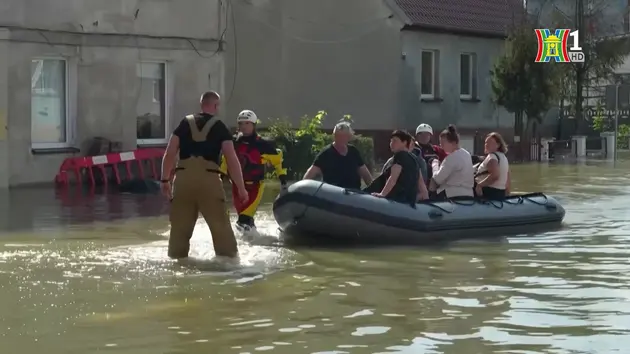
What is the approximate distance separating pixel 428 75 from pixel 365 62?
2769 mm

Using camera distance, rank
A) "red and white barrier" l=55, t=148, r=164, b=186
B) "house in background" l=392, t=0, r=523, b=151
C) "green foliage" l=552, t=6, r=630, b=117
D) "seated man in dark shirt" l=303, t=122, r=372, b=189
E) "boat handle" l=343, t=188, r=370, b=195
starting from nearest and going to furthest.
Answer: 1. "boat handle" l=343, t=188, r=370, b=195
2. "seated man in dark shirt" l=303, t=122, r=372, b=189
3. "red and white barrier" l=55, t=148, r=164, b=186
4. "house in background" l=392, t=0, r=523, b=151
5. "green foliage" l=552, t=6, r=630, b=117

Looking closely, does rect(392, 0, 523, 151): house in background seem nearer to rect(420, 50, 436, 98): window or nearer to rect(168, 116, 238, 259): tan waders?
rect(420, 50, 436, 98): window

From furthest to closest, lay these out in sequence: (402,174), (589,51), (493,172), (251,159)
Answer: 1. (589,51)
2. (493,172)
3. (402,174)
4. (251,159)

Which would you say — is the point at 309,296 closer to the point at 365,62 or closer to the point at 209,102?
the point at 209,102

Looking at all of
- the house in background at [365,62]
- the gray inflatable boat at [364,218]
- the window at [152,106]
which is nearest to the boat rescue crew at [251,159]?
the gray inflatable boat at [364,218]

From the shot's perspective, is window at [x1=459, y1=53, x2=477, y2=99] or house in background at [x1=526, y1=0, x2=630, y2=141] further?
house in background at [x1=526, y1=0, x2=630, y2=141]

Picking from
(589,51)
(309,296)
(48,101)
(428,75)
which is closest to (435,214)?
(309,296)

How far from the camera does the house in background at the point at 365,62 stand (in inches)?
1117

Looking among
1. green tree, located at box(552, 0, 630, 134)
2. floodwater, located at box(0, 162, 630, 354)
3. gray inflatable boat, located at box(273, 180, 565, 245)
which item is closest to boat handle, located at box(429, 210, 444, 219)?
gray inflatable boat, located at box(273, 180, 565, 245)

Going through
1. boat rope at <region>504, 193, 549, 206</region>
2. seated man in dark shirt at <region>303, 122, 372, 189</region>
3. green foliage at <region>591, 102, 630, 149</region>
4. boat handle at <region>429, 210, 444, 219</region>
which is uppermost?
green foliage at <region>591, 102, 630, 149</region>

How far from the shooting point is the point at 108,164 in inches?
844

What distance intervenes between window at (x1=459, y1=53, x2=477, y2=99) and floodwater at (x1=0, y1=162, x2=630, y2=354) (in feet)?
64.9

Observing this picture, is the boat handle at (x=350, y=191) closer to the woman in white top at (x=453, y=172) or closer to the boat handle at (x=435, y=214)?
the boat handle at (x=435, y=214)

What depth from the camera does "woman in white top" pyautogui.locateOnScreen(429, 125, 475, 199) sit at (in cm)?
1399
